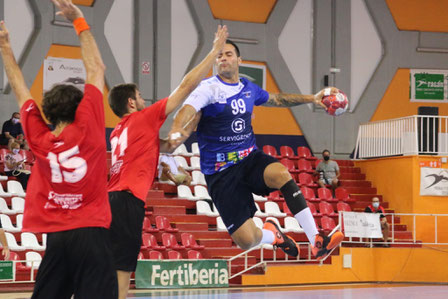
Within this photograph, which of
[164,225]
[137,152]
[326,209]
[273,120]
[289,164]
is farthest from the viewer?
[273,120]

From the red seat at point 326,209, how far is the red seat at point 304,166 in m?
1.90

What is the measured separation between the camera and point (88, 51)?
4.49 meters

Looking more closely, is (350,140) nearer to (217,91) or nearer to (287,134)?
(287,134)

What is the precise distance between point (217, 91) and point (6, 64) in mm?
3211

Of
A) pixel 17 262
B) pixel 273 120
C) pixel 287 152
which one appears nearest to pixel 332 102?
pixel 17 262

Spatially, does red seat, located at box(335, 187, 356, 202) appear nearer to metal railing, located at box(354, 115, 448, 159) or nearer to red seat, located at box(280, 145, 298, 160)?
red seat, located at box(280, 145, 298, 160)

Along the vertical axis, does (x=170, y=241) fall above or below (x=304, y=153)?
below

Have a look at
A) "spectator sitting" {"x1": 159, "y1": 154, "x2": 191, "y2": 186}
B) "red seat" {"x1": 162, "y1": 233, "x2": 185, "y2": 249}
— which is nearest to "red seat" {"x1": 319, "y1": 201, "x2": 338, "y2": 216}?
"spectator sitting" {"x1": 159, "y1": 154, "x2": 191, "y2": 186}

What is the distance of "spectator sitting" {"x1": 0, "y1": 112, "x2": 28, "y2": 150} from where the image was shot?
1812cm

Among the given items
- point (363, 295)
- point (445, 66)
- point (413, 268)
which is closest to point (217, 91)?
point (363, 295)

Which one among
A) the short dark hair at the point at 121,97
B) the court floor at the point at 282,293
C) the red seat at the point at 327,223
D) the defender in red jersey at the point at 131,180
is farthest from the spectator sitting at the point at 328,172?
the defender in red jersey at the point at 131,180

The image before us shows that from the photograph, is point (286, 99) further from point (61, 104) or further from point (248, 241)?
point (61, 104)

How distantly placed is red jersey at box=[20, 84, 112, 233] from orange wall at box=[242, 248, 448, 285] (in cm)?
1434

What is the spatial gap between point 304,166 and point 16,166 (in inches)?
355
